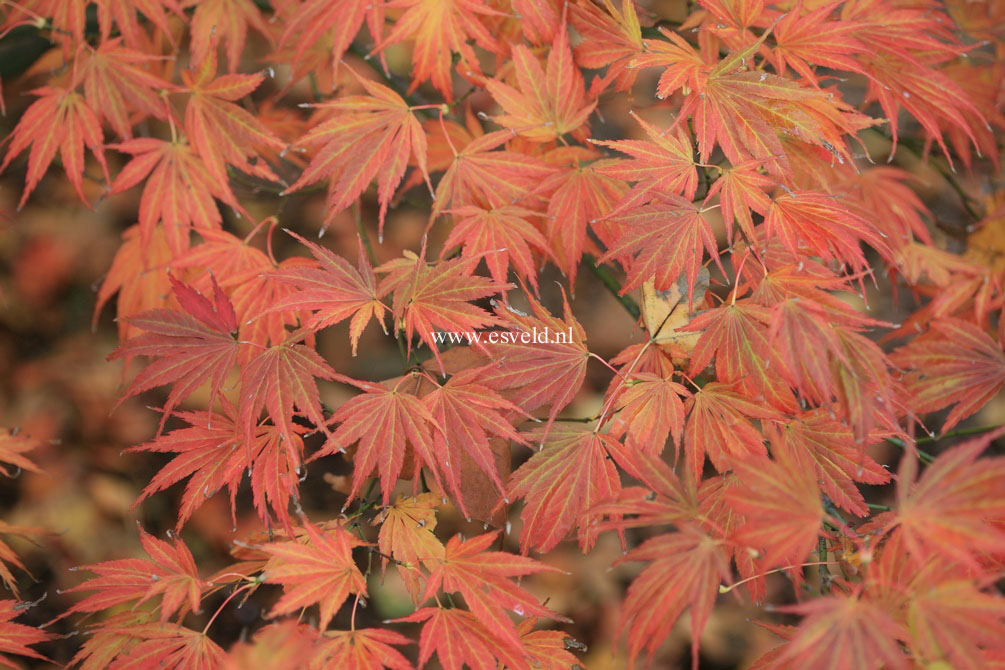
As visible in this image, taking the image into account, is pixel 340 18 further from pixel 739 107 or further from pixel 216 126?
pixel 739 107

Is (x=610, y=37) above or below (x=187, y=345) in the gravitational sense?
above

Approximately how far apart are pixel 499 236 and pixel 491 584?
40 centimetres

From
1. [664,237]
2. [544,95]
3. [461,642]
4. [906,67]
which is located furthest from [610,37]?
[461,642]

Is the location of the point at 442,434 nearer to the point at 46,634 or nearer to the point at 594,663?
the point at 46,634

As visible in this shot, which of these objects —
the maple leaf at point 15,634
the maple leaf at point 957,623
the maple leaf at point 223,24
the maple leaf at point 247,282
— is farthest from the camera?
the maple leaf at point 223,24

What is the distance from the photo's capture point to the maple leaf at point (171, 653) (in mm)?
733

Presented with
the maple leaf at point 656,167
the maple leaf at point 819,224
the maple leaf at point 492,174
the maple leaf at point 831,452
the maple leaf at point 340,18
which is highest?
the maple leaf at point 340,18

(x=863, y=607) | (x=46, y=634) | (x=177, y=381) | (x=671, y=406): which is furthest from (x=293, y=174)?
(x=863, y=607)

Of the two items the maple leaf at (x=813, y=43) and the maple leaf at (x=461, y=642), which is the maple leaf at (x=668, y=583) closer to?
the maple leaf at (x=461, y=642)

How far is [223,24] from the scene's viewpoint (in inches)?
41.9

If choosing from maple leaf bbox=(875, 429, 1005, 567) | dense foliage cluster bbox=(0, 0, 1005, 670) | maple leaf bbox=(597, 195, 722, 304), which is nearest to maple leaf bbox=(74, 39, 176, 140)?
dense foliage cluster bbox=(0, 0, 1005, 670)

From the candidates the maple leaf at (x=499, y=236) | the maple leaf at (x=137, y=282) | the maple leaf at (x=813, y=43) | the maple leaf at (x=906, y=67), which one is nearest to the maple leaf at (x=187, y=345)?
the maple leaf at (x=499, y=236)

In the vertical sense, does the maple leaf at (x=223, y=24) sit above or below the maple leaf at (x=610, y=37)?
below

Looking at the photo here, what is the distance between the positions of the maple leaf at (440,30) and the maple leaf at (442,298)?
12.8 inches
